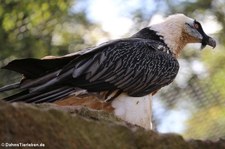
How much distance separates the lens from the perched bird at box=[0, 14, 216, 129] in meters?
4.74

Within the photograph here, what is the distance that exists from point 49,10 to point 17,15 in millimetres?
449

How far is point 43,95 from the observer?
470 centimetres

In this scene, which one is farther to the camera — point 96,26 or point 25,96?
point 96,26

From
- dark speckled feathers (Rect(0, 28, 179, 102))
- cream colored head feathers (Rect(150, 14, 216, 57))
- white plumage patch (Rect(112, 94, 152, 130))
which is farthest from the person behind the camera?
cream colored head feathers (Rect(150, 14, 216, 57))

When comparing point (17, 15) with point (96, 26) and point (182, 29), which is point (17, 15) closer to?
point (96, 26)

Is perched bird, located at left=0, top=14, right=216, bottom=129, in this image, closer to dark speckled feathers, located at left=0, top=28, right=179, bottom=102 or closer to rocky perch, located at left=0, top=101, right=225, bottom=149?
dark speckled feathers, located at left=0, top=28, right=179, bottom=102

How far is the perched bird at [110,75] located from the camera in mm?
4738

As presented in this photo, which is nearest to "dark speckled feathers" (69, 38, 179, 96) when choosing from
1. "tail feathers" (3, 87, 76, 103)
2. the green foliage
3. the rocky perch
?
"tail feathers" (3, 87, 76, 103)

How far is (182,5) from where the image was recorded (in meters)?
8.88

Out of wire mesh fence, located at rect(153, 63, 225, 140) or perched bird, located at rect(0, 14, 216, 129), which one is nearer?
perched bird, located at rect(0, 14, 216, 129)

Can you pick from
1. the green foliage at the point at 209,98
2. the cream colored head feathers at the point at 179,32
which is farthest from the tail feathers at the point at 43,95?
the green foliage at the point at 209,98

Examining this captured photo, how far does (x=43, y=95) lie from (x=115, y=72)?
67 centimetres

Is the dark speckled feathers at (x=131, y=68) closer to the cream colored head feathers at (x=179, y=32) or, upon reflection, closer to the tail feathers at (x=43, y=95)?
the tail feathers at (x=43, y=95)

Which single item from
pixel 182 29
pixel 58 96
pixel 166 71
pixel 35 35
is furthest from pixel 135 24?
pixel 58 96
